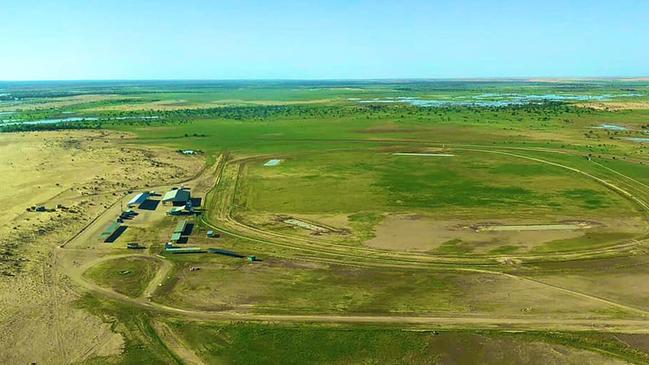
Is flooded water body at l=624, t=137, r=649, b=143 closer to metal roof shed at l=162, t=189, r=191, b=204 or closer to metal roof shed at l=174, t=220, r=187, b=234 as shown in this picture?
metal roof shed at l=162, t=189, r=191, b=204

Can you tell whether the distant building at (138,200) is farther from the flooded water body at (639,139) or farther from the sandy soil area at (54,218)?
the flooded water body at (639,139)

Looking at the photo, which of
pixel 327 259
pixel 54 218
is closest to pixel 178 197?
pixel 54 218

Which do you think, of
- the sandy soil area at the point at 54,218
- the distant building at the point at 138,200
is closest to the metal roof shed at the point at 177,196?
the distant building at the point at 138,200

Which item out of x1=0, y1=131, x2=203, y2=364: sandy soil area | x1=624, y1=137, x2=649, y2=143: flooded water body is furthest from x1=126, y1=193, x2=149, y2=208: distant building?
x1=624, y1=137, x2=649, y2=143: flooded water body

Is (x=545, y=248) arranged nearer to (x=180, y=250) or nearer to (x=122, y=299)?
(x=180, y=250)

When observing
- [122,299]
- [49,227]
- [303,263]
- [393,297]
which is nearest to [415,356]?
[393,297]

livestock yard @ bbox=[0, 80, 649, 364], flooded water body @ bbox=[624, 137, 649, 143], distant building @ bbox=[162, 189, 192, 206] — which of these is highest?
flooded water body @ bbox=[624, 137, 649, 143]
